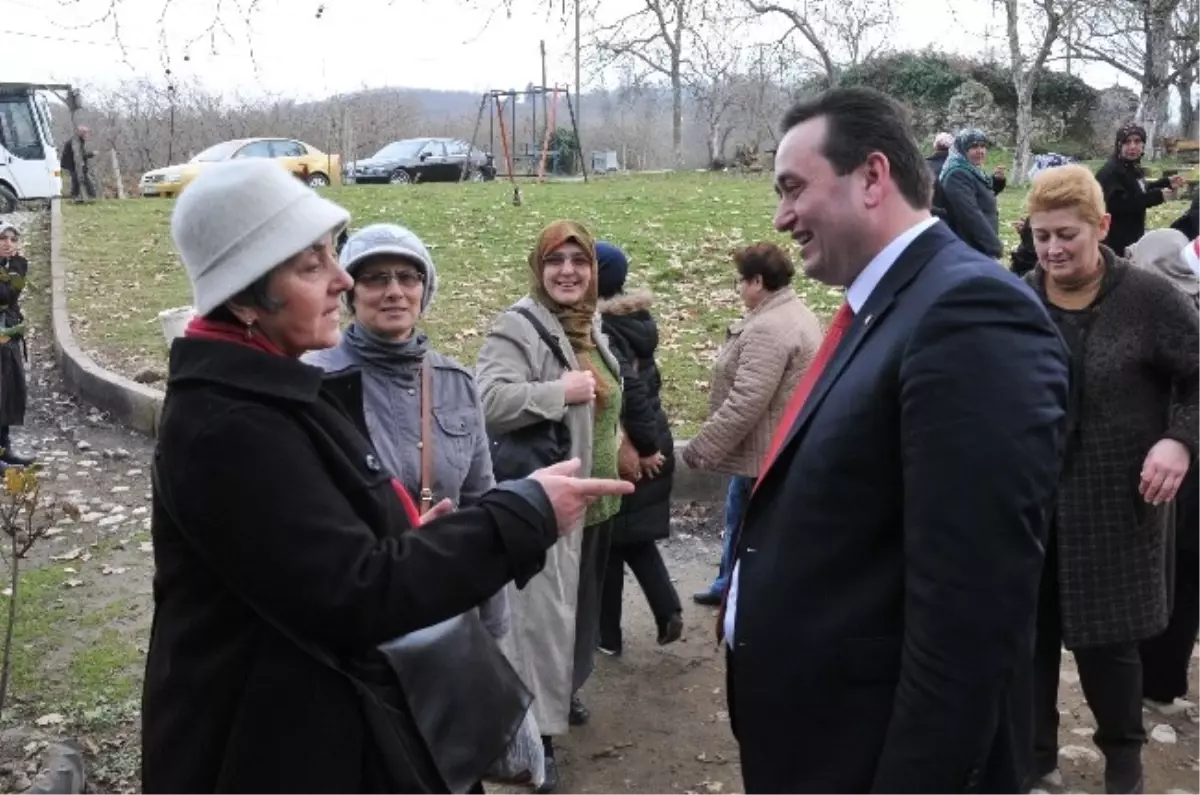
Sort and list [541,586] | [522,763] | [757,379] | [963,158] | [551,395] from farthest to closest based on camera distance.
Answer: [963,158] < [757,379] < [541,586] < [551,395] < [522,763]

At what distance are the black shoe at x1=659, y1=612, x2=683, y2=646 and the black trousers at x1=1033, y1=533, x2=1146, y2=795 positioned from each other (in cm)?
163

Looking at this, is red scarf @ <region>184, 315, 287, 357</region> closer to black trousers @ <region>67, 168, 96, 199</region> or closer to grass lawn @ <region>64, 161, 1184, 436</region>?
grass lawn @ <region>64, 161, 1184, 436</region>

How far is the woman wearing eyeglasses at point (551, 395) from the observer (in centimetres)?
375

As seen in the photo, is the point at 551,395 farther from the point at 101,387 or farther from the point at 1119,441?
the point at 101,387

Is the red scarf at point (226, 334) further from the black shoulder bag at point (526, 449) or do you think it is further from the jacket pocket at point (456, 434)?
the black shoulder bag at point (526, 449)

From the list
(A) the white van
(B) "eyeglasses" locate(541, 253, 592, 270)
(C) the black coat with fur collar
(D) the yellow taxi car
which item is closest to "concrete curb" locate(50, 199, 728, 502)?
(C) the black coat with fur collar

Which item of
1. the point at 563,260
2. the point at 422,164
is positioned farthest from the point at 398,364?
the point at 422,164

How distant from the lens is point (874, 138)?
6.40 ft

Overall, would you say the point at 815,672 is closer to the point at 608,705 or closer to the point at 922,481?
the point at 922,481

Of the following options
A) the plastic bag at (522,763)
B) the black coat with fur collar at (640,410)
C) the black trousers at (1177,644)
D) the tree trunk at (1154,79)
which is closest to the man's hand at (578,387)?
the black coat with fur collar at (640,410)

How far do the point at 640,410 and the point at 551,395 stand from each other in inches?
32.9

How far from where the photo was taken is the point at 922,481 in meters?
1.67

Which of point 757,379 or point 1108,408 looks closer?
point 1108,408

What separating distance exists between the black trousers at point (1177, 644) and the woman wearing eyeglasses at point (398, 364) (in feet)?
8.63
